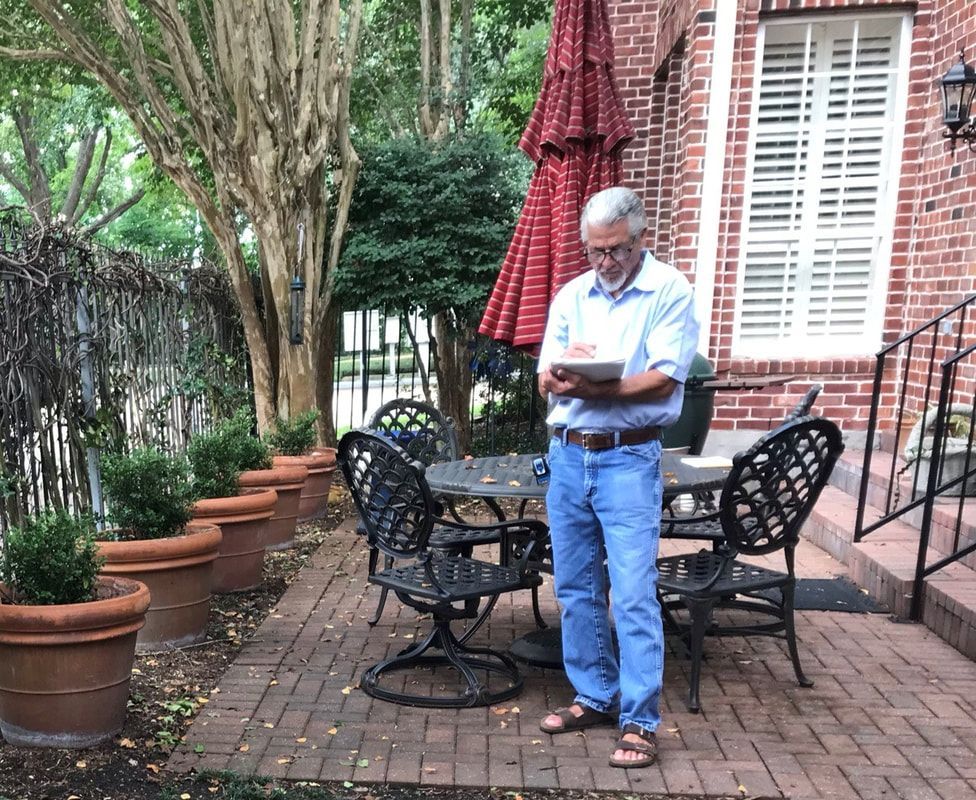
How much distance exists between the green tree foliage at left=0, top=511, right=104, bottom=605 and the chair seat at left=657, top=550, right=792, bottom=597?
6.74 feet

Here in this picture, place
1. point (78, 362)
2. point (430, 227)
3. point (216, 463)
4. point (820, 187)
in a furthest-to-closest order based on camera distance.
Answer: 1. point (430, 227)
2. point (820, 187)
3. point (216, 463)
4. point (78, 362)

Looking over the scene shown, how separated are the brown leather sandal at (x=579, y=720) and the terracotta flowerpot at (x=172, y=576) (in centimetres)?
168

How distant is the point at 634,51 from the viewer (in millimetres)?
8453

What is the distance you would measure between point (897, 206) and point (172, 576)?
18.2ft

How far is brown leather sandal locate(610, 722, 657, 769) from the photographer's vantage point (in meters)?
3.16

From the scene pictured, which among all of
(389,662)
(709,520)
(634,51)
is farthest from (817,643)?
(634,51)

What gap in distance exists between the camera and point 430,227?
7875 millimetres

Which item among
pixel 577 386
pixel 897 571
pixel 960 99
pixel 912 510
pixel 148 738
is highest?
pixel 960 99

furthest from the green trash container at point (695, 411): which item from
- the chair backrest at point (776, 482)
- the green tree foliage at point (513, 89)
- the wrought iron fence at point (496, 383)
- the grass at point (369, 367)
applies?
the green tree foliage at point (513, 89)

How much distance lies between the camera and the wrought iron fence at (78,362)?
4.20 m

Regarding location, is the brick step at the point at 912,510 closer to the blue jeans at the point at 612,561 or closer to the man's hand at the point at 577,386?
the blue jeans at the point at 612,561

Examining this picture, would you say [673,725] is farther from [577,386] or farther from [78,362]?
[78,362]

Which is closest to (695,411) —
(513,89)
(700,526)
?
(700,526)

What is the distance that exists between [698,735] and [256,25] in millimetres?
6020
